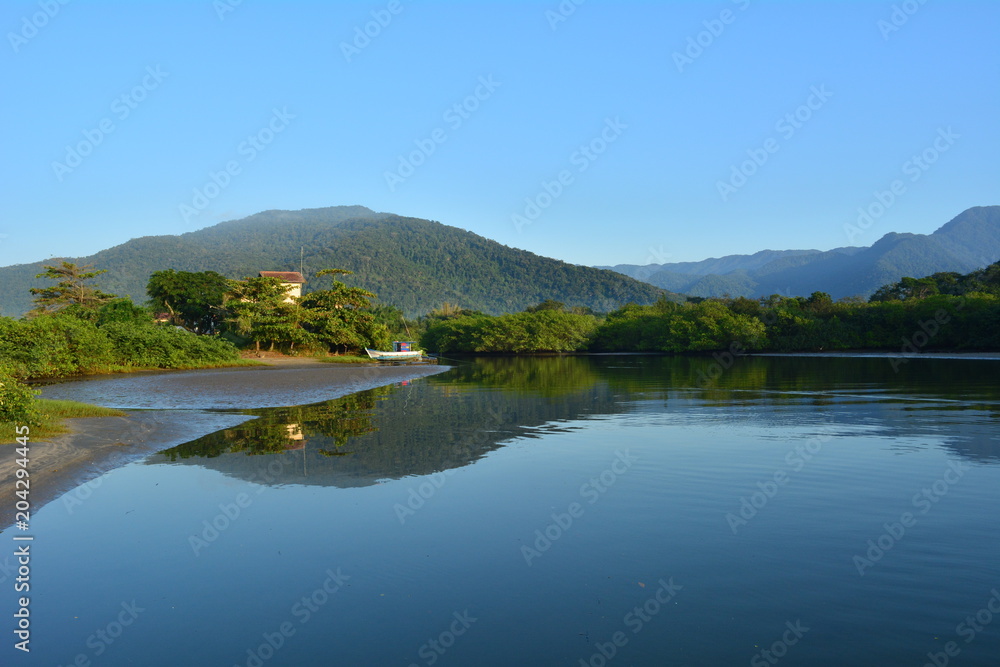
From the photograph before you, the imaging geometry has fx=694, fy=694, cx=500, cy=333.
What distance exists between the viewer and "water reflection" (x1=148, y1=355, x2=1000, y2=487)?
1377 cm

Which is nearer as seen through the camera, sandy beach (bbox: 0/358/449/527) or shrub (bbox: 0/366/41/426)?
sandy beach (bbox: 0/358/449/527)

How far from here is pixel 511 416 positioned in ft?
70.4

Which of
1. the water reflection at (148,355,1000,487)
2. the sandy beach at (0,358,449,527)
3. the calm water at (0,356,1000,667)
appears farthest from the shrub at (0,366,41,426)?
the calm water at (0,356,1000,667)

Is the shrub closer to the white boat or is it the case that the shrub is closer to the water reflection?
the water reflection

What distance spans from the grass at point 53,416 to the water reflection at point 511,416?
259 cm

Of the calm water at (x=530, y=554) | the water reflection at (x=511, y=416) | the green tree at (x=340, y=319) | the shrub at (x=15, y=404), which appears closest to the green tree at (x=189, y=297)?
the green tree at (x=340, y=319)

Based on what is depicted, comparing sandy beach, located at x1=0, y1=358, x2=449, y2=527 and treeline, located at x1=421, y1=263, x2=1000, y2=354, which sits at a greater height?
treeline, located at x1=421, y1=263, x2=1000, y2=354

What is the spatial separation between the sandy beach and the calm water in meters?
0.79

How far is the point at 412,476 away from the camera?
481 inches

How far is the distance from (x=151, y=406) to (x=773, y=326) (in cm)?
7530

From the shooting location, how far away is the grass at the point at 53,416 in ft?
45.3

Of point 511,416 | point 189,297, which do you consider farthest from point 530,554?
point 189,297

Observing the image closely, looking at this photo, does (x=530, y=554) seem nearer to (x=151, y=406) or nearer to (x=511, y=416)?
(x=511, y=416)

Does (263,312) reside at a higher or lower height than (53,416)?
higher
